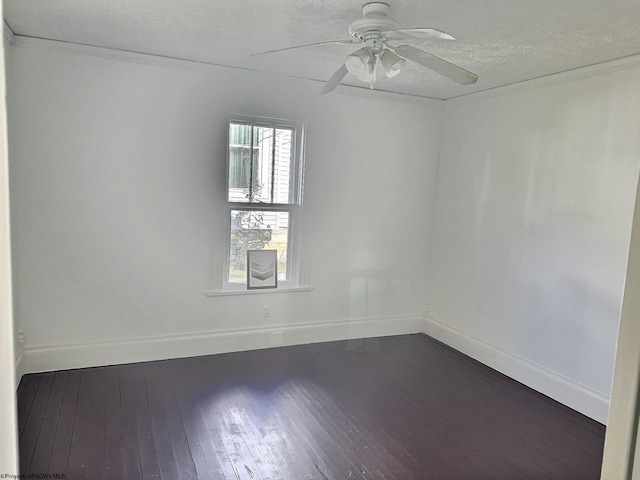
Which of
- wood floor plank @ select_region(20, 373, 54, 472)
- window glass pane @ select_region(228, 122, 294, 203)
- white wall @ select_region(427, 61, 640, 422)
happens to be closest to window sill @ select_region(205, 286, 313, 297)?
window glass pane @ select_region(228, 122, 294, 203)

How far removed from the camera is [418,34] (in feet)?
7.07

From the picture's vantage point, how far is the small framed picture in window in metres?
4.06

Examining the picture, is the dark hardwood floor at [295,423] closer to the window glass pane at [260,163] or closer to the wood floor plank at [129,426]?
the wood floor plank at [129,426]

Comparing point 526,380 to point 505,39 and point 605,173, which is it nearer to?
point 605,173

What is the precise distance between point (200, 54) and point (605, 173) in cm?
298

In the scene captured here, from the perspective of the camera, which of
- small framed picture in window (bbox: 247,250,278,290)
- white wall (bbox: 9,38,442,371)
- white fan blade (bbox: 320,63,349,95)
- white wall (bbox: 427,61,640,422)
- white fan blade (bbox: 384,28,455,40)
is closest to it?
white fan blade (bbox: 384,28,455,40)

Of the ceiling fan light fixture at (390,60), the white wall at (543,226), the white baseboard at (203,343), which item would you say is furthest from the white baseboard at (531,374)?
the ceiling fan light fixture at (390,60)

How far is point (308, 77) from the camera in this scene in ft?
12.9

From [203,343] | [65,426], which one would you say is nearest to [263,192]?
[203,343]

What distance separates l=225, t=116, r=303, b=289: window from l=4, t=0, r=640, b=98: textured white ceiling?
2.06ft

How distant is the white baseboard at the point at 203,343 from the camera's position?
11.3ft

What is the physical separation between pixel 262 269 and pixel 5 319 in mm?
3682

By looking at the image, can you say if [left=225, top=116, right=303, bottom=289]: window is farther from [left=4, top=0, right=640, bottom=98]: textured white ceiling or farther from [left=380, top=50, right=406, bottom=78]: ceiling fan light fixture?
[left=380, top=50, right=406, bottom=78]: ceiling fan light fixture

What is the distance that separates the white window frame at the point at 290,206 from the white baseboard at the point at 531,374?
62.0 inches
